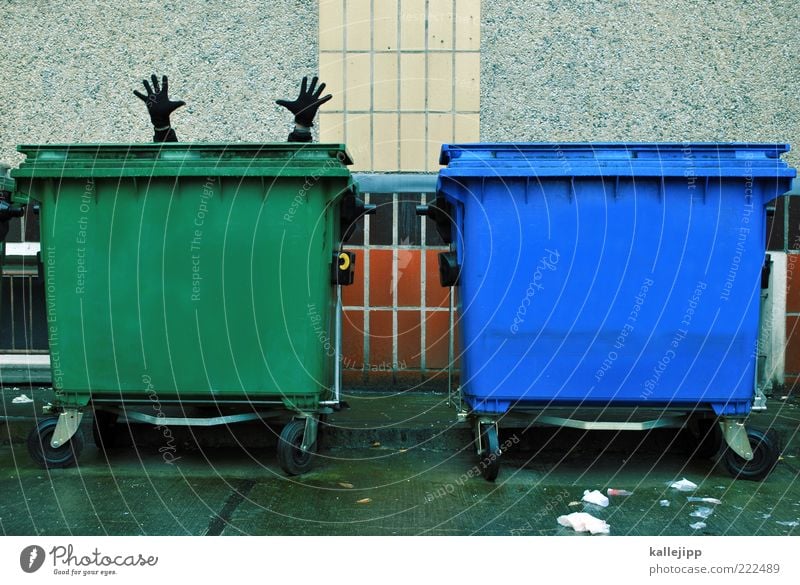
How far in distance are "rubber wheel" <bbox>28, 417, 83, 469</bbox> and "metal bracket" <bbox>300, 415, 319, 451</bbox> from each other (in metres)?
1.16

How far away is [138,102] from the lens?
622 cm

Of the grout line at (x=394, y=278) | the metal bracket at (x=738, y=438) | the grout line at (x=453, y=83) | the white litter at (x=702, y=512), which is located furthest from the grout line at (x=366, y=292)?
the white litter at (x=702, y=512)

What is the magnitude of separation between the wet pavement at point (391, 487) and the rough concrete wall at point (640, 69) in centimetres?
221

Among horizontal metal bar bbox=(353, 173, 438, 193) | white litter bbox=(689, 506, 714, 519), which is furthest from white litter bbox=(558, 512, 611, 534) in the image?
horizontal metal bar bbox=(353, 173, 438, 193)

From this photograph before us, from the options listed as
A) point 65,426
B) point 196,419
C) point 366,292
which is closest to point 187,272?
point 196,419

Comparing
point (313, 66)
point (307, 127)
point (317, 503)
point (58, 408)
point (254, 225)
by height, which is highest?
point (313, 66)

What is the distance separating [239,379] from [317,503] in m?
0.76

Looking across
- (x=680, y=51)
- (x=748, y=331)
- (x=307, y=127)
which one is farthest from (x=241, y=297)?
(x=680, y=51)

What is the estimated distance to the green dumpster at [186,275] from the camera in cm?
409

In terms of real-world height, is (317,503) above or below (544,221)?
below

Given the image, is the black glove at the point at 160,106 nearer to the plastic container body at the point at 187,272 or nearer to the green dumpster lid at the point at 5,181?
the plastic container body at the point at 187,272

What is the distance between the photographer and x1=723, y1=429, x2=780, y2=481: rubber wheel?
13.3 ft

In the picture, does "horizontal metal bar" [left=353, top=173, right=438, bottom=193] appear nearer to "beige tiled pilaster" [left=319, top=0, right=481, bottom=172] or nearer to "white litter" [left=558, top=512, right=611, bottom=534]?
"beige tiled pilaster" [left=319, top=0, right=481, bottom=172]

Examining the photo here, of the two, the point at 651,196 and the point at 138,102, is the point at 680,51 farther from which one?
the point at 138,102
